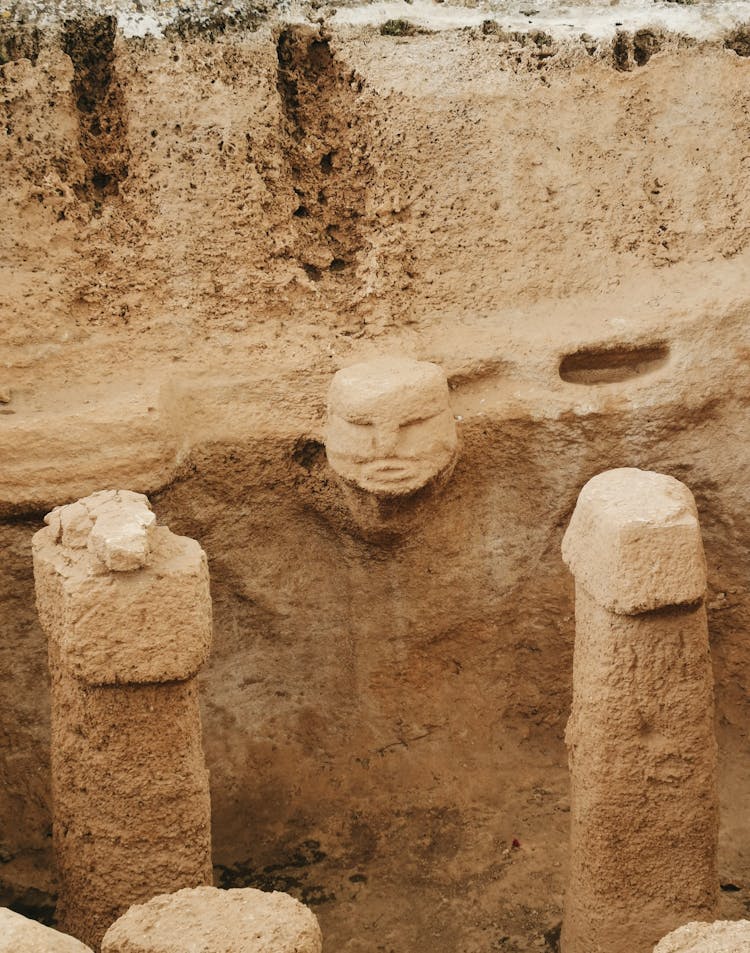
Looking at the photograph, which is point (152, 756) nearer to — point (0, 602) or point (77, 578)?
point (77, 578)

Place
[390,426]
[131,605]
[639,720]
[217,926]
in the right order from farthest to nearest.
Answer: [390,426], [639,720], [131,605], [217,926]

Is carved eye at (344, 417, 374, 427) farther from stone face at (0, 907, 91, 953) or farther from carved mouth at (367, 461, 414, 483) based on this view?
stone face at (0, 907, 91, 953)

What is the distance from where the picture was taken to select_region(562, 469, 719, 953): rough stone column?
143 inches

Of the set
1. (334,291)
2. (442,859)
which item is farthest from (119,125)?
(442,859)

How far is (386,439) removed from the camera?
165 inches

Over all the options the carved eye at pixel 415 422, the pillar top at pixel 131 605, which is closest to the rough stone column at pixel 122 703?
the pillar top at pixel 131 605

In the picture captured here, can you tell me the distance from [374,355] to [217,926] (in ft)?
6.46

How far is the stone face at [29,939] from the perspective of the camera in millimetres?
2861

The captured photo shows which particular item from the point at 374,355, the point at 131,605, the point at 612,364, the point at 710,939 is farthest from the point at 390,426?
the point at 710,939

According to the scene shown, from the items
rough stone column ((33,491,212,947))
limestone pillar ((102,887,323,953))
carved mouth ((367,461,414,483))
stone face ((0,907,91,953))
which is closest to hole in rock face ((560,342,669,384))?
carved mouth ((367,461,414,483))

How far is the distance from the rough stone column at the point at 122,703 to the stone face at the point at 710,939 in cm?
129

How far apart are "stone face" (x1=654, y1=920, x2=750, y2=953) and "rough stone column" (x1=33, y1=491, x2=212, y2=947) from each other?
50.9 inches

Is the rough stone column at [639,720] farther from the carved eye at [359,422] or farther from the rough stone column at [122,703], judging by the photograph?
the rough stone column at [122,703]

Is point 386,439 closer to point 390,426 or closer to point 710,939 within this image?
point 390,426
